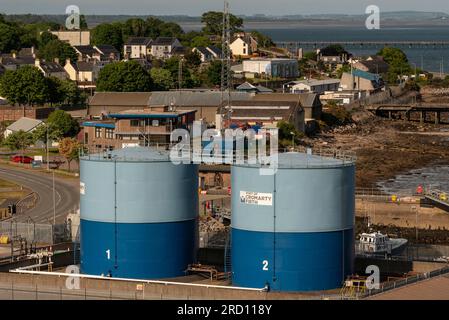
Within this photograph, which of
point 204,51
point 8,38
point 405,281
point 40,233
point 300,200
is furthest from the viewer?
point 204,51

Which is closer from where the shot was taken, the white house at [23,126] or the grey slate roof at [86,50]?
the white house at [23,126]

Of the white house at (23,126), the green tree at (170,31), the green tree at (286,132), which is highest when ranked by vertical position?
the green tree at (170,31)

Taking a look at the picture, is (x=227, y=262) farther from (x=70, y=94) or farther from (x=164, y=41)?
(x=164, y=41)

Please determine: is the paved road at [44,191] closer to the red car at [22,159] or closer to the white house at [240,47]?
the red car at [22,159]

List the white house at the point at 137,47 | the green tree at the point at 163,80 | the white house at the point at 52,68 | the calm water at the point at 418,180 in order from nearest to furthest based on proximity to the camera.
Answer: the calm water at the point at 418,180 → the green tree at the point at 163,80 → the white house at the point at 52,68 → the white house at the point at 137,47

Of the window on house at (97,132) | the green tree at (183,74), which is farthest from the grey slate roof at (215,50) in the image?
the window on house at (97,132)

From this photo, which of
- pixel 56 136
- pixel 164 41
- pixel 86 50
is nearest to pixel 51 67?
pixel 86 50

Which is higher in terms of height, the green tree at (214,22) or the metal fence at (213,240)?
the green tree at (214,22)
